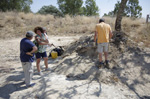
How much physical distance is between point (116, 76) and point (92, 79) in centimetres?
76

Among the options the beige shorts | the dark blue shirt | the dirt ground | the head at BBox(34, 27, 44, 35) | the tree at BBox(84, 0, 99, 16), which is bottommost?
the dirt ground

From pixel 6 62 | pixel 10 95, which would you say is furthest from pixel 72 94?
pixel 6 62

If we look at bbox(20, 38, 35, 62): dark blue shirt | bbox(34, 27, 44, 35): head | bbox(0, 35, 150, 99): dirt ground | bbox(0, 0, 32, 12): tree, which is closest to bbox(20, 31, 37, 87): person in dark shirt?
bbox(20, 38, 35, 62): dark blue shirt

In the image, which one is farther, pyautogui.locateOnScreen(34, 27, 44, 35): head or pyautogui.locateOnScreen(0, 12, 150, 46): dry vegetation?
pyautogui.locateOnScreen(0, 12, 150, 46): dry vegetation

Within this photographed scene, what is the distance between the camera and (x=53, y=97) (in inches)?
112

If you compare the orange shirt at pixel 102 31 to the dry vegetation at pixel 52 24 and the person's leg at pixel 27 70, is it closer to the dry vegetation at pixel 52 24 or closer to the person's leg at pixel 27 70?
the person's leg at pixel 27 70

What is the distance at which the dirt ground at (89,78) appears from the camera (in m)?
3.01

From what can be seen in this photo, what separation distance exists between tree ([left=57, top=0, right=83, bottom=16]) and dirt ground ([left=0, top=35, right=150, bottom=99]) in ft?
63.4

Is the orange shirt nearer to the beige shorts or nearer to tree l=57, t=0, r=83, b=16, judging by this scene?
the beige shorts

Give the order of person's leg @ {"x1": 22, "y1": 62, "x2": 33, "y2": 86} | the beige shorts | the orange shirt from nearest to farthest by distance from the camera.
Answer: person's leg @ {"x1": 22, "y1": 62, "x2": 33, "y2": 86} < the orange shirt < the beige shorts

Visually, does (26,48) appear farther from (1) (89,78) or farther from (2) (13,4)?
(2) (13,4)

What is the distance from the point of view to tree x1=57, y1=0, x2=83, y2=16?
23.0m

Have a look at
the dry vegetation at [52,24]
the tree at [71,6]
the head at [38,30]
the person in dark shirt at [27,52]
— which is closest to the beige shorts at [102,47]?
the head at [38,30]

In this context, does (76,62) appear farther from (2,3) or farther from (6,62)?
(2,3)
